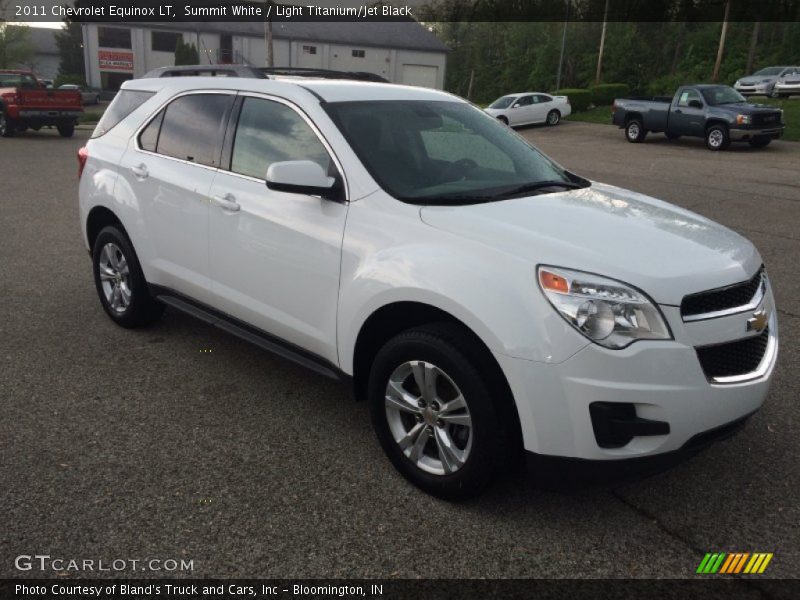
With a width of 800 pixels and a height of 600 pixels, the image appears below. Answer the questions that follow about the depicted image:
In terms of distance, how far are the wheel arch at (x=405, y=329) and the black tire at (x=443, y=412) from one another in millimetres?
19

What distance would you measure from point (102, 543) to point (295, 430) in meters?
1.23

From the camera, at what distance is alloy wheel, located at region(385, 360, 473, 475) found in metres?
3.10

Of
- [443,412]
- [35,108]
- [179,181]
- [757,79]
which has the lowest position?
[35,108]

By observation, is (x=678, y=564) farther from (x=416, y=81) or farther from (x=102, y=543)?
(x=416, y=81)

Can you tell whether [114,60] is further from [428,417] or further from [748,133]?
[428,417]

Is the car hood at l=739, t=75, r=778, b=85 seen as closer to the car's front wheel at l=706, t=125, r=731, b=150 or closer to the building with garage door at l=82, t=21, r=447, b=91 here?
the car's front wheel at l=706, t=125, r=731, b=150

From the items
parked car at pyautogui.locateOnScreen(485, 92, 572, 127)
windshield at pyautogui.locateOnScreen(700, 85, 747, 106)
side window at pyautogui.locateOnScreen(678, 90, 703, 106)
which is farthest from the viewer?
parked car at pyautogui.locateOnScreen(485, 92, 572, 127)

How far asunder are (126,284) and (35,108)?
1897cm

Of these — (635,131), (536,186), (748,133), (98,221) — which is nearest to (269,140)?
(536,186)

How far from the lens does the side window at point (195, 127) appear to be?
4.38 meters

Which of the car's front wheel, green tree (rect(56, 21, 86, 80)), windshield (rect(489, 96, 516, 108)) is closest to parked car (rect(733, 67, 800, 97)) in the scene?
windshield (rect(489, 96, 516, 108))

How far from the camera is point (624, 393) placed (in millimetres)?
2711

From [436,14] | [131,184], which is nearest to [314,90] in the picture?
[131,184]

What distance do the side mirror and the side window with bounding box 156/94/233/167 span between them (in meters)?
1.02
